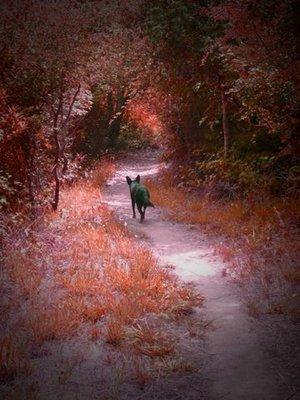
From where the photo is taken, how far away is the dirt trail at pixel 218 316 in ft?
14.5

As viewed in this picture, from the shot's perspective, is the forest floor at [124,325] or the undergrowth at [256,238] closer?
the forest floor at [124,325]

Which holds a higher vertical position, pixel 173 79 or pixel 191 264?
pixel 173 79

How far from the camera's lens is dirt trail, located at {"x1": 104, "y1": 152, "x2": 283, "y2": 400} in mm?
4434

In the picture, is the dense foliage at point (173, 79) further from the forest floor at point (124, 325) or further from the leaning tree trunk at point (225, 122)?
the forest floor at point (124, 325)

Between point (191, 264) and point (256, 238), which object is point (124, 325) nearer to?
point (191, 264)

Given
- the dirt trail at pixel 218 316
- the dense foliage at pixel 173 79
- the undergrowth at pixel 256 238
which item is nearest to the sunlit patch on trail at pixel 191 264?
the dirt trail at pixel 218 316

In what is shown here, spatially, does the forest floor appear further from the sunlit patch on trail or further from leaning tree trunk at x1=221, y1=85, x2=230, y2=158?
leaning tree trunk at x1=221, y1=85, x2=230, y2=158

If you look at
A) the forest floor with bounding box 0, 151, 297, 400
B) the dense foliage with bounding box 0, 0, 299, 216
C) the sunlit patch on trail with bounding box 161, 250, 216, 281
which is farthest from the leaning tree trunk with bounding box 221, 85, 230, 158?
the sunlit patch on trail with bounding box 161, 250, 216, 281

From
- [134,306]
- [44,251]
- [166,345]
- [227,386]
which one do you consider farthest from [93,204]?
[227,386]

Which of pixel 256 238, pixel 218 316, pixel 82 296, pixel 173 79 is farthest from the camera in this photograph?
pixel 173 79

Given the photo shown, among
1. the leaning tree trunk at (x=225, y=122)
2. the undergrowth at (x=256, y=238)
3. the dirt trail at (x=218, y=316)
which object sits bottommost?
the dirt trail at (x=218, y=316)

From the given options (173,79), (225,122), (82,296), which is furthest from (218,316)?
(173,79)

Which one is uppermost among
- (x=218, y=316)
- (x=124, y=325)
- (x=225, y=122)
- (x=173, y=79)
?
(x=173, y=79)

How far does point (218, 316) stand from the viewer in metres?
6.13
